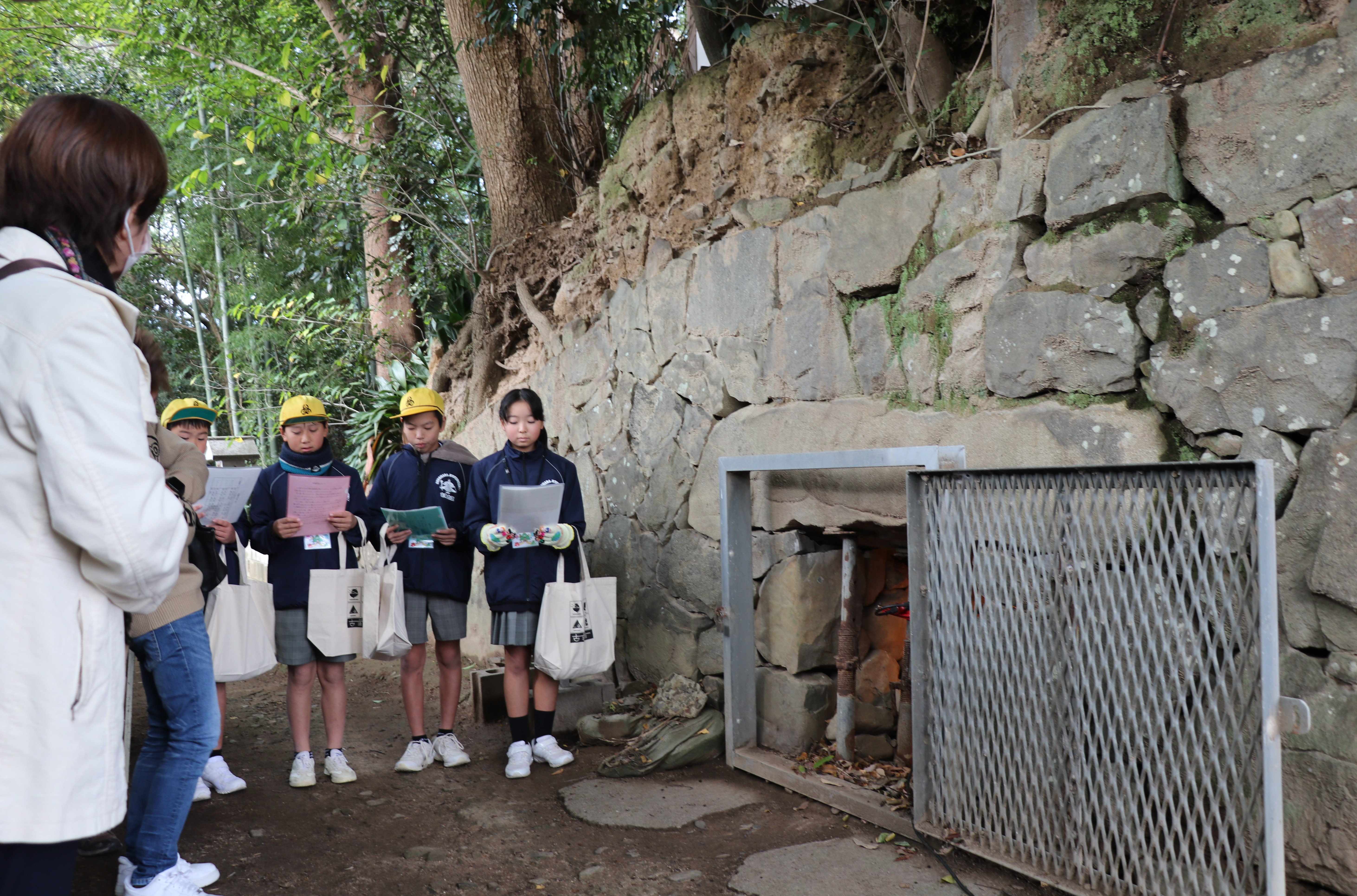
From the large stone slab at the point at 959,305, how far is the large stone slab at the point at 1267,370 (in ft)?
1.96

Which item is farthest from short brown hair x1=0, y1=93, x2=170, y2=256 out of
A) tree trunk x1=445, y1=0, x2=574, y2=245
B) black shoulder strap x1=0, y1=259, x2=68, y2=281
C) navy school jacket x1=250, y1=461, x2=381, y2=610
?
tree trunk x1=445, y1=0, x2=574, y2=245

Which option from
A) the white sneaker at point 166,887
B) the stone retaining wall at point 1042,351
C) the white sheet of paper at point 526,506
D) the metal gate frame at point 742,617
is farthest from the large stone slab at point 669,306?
the white sneaker at point 166,887

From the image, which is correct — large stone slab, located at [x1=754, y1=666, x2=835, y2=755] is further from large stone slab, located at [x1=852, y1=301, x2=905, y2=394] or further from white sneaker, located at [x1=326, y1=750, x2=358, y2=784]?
white sneaker, located at [x1=326, y1=750, x2=358, y2=784]

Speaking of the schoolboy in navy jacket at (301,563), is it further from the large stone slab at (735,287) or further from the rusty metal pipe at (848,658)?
the rusty metal pipe at (848,658)

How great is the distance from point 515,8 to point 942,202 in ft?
10.8

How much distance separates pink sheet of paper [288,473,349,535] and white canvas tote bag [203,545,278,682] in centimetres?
34

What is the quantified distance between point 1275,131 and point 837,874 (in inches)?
92.7

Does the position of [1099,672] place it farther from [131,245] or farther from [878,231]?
[131,245]

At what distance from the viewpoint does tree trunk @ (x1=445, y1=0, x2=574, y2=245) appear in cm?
630

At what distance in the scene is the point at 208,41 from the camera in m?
8.82

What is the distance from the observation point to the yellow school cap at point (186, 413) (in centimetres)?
411

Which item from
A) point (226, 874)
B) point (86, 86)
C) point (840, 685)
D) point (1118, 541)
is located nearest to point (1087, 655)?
point (1118, 541)

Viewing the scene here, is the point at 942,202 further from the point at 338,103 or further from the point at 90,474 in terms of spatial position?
the point at 338,103

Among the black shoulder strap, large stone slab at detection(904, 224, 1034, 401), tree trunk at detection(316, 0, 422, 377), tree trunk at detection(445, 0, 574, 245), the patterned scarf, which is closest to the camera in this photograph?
the black shoulder strap
